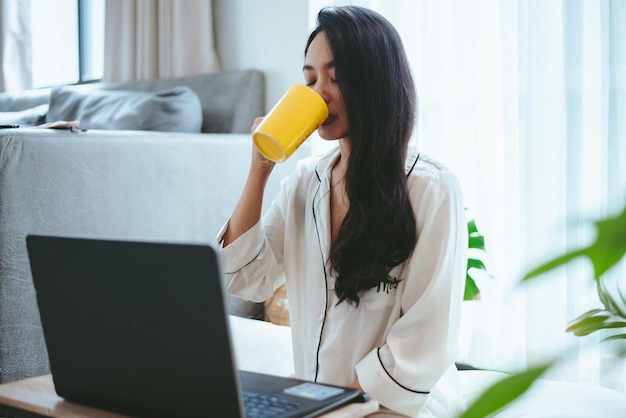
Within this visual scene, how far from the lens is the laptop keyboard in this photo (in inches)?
28.4

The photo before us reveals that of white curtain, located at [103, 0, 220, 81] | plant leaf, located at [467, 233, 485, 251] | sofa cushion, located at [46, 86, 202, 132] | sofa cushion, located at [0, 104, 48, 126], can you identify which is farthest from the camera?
sofa cushion, located at [0, 104, 48, 126]

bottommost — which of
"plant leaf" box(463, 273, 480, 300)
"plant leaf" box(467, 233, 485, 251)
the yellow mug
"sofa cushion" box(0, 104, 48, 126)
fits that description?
"plant leaf" box(463, 273, 480, 300)

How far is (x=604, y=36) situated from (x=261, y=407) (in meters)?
1.25

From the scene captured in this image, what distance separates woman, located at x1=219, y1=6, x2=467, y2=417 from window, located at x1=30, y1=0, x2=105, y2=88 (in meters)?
2.83

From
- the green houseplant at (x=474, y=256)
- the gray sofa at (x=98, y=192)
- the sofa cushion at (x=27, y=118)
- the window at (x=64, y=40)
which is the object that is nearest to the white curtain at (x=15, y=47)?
the window at (x=64, y=40)

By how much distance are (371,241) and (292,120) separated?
10.0 inches

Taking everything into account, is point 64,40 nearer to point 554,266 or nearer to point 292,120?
point 292,120

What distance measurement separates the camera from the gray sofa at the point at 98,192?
1.73 metres

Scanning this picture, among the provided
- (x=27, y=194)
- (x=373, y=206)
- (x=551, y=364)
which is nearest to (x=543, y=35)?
(x=373, y=206)

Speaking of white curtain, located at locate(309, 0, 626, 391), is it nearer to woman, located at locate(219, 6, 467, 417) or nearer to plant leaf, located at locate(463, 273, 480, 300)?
plant leaf, located at locate(463, 273, 480, 300)

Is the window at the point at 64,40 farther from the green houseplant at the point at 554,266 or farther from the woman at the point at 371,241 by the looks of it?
the green houseplant at the point at 554,266

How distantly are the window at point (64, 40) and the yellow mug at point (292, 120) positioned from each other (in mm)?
2998

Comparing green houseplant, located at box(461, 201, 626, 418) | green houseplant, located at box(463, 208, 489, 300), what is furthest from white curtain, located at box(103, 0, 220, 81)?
green houseplant, located at box(461, 201, 626, 418)

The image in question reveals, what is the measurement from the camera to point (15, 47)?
3.94m
